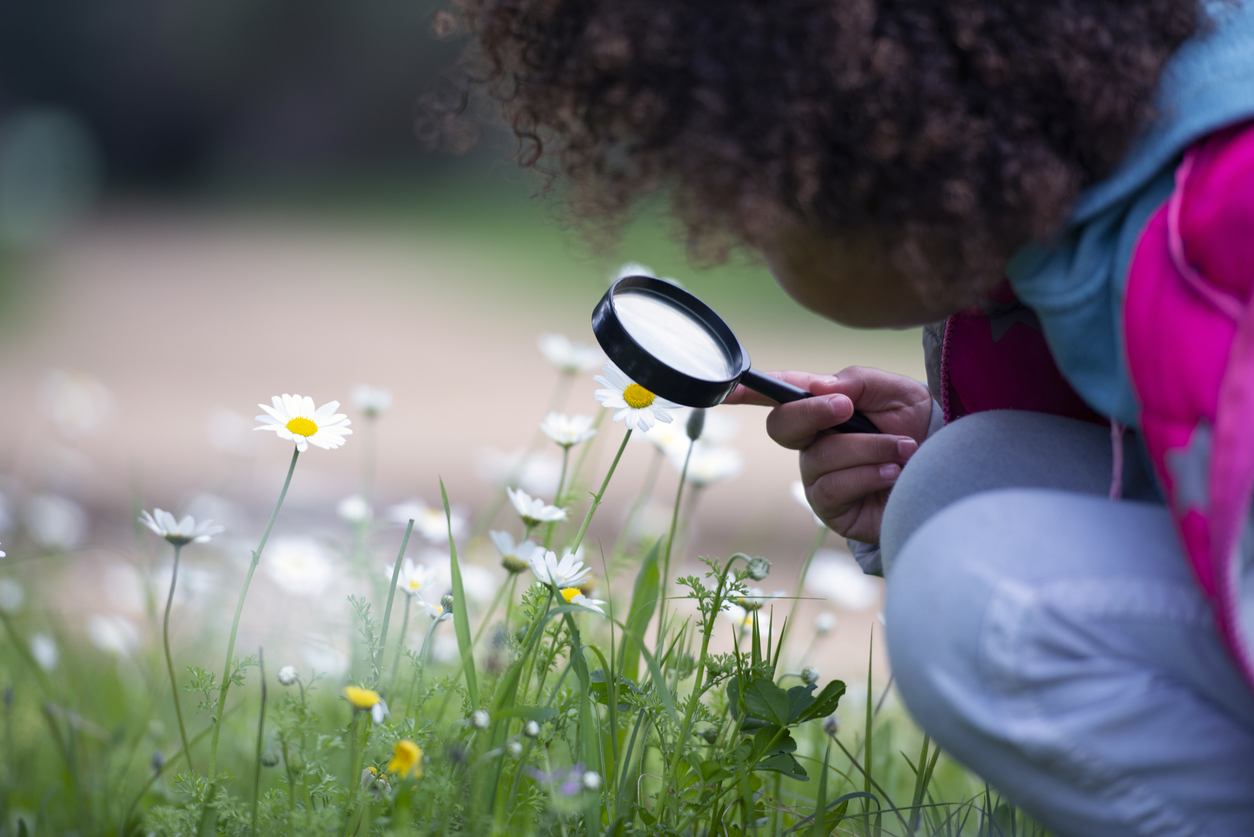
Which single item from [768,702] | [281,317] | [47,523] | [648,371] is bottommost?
[768,702]

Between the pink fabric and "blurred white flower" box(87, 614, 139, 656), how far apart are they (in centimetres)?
123

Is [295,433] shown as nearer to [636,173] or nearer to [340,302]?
[636,173]

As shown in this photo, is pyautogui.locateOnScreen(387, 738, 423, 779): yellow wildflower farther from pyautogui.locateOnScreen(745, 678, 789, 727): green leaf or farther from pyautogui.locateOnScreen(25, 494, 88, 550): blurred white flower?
pyautogui.locateOnScreen(25, 494, 88, 550): blurred white flower

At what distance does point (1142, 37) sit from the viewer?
697 mm

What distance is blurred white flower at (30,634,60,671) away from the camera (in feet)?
4.12

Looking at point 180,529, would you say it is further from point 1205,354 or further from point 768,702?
point 1205,354

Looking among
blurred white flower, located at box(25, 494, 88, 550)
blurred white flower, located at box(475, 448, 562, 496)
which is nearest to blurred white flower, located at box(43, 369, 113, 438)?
blurred white flower, located at box(25, 494, 88, 550)

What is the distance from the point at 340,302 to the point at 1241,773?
6197mm

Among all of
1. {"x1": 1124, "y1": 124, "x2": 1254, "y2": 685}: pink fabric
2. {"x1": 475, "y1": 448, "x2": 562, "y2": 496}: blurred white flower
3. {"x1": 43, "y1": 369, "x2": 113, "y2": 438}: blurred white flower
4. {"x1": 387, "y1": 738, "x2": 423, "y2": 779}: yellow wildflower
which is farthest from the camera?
{"x1": 43, "y1": 369, "x2": 113, "y2": 438}: blurred white flower

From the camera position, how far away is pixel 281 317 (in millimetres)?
5703

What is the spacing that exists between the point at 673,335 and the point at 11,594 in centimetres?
112

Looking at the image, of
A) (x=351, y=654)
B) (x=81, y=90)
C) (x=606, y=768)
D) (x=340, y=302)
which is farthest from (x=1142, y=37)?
(x=81, y=90)

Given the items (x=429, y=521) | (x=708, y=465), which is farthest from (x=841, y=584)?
(x=429, y=521)

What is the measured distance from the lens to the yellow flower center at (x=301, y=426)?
95 centimetres
